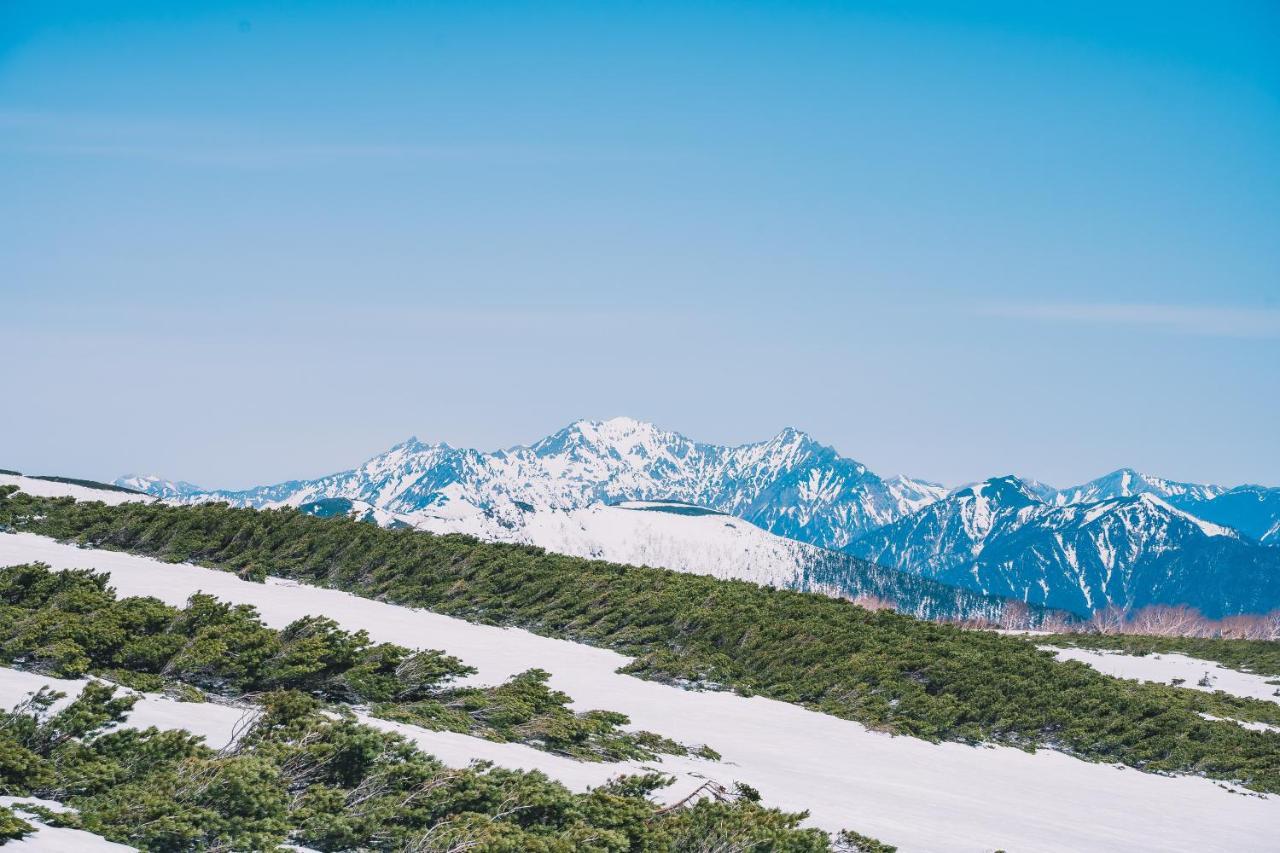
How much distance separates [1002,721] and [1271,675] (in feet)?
84.4

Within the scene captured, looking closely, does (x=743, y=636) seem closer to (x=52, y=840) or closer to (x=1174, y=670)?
(x=52, y=840)

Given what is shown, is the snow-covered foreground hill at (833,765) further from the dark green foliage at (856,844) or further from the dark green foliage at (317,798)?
the dark green foliage at (317,798)

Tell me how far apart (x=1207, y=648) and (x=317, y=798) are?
50610 mm

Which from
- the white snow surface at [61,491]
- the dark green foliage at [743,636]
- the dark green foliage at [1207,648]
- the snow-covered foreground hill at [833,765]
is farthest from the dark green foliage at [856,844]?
the dark green foliage at [1207,648]

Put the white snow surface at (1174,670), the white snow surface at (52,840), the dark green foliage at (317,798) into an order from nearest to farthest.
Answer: the white snow surface at (52,840) → the dark green foliage at (317,798) → the white snow surface at (1174,670)

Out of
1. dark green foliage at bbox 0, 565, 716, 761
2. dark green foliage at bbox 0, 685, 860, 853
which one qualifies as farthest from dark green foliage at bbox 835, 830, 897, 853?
dark green foliage at bbox 0, 565, 716, 761

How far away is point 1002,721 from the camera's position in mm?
21078

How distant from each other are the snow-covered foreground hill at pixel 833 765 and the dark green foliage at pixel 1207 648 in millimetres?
26071

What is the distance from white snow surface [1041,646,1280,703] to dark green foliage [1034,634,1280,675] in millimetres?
992

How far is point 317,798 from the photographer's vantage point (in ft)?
25.6

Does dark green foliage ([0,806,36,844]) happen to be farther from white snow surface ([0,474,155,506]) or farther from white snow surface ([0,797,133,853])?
white snow surface ([0,474,155,506])

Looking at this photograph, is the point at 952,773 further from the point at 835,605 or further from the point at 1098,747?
the point at 835,605

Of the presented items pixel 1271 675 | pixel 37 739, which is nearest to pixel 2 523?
pixel 37 739

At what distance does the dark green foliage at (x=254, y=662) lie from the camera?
426 inches
